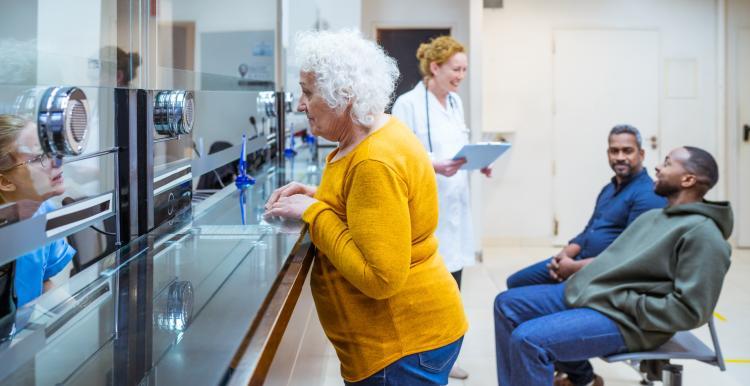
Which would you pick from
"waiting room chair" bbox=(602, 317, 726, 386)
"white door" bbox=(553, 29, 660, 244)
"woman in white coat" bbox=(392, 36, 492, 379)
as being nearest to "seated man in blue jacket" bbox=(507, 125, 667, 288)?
"woman in white coat" bbox=(392, 36, 492, 379)

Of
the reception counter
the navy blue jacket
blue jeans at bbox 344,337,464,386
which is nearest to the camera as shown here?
the reception counter

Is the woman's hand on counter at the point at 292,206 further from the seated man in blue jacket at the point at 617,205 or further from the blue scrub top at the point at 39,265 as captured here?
the seated man in blue jacket at the point at 617,205

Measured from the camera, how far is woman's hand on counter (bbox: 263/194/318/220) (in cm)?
159

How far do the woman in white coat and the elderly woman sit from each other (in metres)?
1.56

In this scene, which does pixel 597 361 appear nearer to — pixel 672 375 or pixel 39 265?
pixel 672 375

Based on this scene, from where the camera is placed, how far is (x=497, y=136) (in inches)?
246

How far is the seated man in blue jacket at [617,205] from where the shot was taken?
9.32 ft

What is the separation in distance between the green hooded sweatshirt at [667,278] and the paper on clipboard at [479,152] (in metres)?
0.71

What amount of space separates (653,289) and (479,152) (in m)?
0.94

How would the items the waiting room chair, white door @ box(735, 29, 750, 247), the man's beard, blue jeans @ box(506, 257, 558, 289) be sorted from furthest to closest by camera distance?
white door @ box(735, 29, 750, 247), blue jeans @ box(506, 257, 558, 289), the man's beard, the waiting room chair

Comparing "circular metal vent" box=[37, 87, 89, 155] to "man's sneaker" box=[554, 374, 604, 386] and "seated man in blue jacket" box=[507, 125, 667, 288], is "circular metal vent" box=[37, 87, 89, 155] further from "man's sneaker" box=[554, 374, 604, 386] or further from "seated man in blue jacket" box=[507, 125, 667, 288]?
"man's sneaker" box=[554, 374, 604, 386]

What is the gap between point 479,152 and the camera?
299 cm

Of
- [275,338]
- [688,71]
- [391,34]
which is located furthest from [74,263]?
[688,71]

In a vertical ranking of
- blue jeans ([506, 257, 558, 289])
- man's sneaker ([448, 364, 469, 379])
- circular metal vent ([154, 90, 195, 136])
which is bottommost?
man's sneaker ([448, 364, 469, 379])
